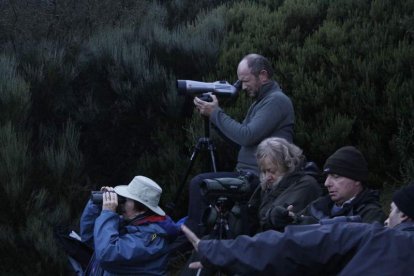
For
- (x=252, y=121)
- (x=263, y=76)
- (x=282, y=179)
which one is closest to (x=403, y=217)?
(x=282, y=179)

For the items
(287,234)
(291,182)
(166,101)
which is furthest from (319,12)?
(287,234)

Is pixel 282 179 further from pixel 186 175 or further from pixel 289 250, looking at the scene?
pixel 289 250

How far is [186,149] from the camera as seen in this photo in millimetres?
8586

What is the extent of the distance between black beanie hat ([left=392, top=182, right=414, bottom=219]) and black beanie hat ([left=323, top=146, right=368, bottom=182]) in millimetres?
1086

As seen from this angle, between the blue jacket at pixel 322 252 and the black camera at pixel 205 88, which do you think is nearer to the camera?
the blue jacket at pixel 322 252

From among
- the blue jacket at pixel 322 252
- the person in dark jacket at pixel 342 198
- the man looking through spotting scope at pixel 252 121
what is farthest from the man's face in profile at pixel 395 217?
the man looking through spotting scope at pixel 252 121

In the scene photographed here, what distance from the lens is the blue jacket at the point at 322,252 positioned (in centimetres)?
339

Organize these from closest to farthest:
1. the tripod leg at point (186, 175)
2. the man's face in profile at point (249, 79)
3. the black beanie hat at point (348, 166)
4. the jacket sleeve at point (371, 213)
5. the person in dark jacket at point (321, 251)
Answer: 1. the person in dark jacket at point (321, 251)
2. the jacket sleeve at point (371, 213)
3. the black beanie hat at point (348, 166)
4. the man's face in profile at point (249, 79)
5. the tripod leg at point (186, 175)

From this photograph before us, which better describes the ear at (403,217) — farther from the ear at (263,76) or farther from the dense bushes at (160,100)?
the dense bushes at (160,100)

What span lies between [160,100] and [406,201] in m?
A: 5.35

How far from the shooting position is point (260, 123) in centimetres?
610

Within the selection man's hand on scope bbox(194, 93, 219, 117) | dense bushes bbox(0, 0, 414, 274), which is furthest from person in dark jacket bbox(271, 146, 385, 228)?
dense bushes bbox(0, 0, 414, 274)

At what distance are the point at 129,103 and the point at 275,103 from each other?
3.07 meters

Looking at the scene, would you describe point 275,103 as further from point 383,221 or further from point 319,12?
point 319,12
